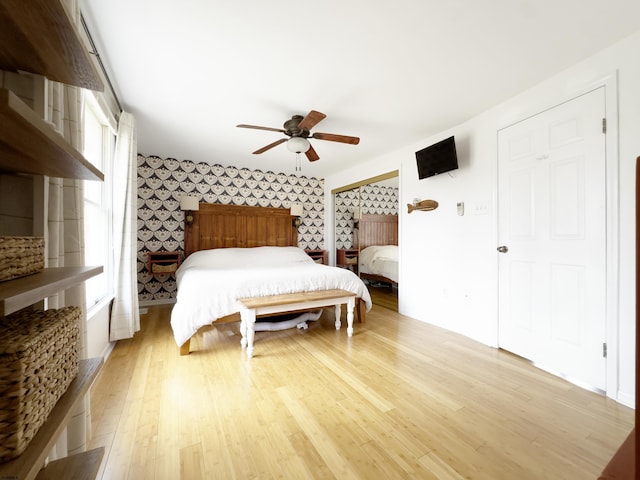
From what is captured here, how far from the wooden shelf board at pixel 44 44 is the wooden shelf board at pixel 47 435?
2.95ft

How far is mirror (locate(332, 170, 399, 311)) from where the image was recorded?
16.6 feet

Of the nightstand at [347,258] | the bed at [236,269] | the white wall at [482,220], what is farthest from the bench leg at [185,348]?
the nightstand at [347,258]

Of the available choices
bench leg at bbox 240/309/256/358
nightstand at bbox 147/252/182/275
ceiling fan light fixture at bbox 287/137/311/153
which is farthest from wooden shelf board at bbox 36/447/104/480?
nightstand at bbox 147/252/182/275

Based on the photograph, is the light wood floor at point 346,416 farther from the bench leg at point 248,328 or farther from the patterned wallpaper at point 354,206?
the patterned wallpaper at point 354,206

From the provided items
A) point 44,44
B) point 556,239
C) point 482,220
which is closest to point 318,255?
point 482,220

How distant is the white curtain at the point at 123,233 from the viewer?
254 centimetres

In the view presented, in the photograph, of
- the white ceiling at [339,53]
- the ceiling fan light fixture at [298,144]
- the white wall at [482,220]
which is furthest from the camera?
A: the ceiling fan light fixture at [298,144]

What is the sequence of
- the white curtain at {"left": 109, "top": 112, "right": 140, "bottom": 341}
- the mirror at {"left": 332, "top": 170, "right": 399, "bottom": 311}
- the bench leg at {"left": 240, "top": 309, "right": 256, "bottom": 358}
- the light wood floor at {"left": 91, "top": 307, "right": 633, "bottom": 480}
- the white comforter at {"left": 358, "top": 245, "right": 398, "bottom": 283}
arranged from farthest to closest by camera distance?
the mirror at {"left": 332, "top": 170, "right": 399, "bottom": 311} → the white comforter at {"left": 358, "top": 245, "right": 398, "bottom": 283} → the white curtain at {"left": 109, "top": 112, "right": 140, "bottom": 341} → the bench leg at {"left": 240, "top": 309, "right": 256, "bottom": 358} → the light wood floor at {"left": 91, "top": 307, "right": 633, "bottom": 480}

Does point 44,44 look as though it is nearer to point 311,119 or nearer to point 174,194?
point 311,119

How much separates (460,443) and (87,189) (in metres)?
3.06

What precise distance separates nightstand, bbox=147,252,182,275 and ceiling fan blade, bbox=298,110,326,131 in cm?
277

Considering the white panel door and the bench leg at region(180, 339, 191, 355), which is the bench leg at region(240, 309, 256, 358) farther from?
the white panel door

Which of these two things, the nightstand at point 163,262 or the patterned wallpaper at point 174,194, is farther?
the patterned wallpaper at point 174,194

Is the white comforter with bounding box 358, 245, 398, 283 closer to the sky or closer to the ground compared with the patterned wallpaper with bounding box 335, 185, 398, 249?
closer to the ground
